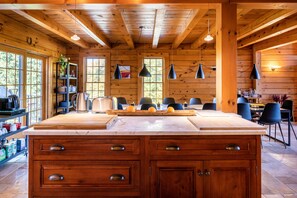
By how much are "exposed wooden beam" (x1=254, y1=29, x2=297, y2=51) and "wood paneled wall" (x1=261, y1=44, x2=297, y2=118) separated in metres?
0.64

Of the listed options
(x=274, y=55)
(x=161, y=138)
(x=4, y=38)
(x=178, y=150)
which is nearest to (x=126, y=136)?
(x=161, y=138)

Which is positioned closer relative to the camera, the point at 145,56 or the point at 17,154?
the point at 17,154

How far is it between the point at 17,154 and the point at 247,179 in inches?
137

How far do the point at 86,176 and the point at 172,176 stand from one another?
655mm

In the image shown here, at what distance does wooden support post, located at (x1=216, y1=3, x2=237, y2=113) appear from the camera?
2801mm

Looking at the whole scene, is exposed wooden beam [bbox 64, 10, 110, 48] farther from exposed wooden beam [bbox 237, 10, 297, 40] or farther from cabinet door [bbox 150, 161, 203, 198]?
exposed wooden beam [bbox 237, 10, 297, 40]

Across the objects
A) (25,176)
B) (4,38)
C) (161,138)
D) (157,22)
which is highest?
(157,22)

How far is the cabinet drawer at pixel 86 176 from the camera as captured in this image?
185 cm

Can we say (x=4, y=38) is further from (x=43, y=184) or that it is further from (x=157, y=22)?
(x=43, y=184)

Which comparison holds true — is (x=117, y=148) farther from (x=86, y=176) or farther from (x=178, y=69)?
(x=178, y=69)

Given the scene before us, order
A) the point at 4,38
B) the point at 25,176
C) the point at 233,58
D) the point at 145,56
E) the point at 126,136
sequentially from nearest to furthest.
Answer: the point at 126,136 < the point at 233,58 < the point at 25,176 < the point at 4,38 < the point at 145,56

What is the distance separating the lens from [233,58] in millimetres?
2807

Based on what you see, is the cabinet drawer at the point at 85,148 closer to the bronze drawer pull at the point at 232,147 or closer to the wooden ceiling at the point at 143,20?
the bronze drawer pull at the point at 232,147

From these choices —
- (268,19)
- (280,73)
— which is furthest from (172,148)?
(280,73)
